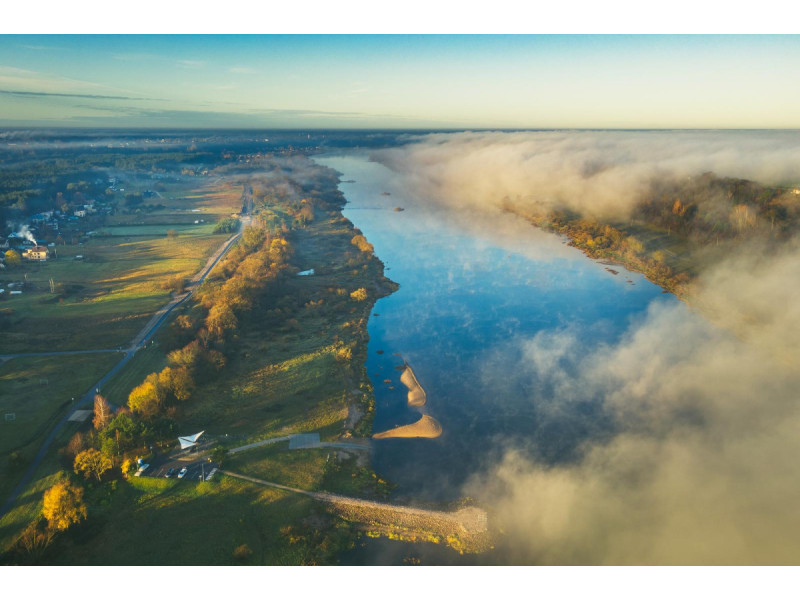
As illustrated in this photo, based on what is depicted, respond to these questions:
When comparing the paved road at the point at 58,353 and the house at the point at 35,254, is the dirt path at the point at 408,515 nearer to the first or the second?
the paved road at the point at 58,353

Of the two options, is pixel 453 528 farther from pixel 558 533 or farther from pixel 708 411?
pixel 708 411

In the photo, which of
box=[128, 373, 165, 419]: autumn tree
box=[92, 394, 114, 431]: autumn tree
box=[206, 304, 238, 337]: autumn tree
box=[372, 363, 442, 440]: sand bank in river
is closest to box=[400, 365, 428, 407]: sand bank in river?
box=[372, 363, 442, 440]: sand bank in river

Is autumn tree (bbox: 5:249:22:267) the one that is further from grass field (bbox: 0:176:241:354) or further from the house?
the house

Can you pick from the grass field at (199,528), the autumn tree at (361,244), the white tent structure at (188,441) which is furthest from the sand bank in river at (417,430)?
the autumn tree at (361,244)

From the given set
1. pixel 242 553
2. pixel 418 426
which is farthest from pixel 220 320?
pixel 242 553

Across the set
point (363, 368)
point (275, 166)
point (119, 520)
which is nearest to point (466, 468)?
point (363, 368)

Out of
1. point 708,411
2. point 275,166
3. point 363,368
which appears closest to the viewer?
point 708,411

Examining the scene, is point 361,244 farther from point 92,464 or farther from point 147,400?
point 92,464
